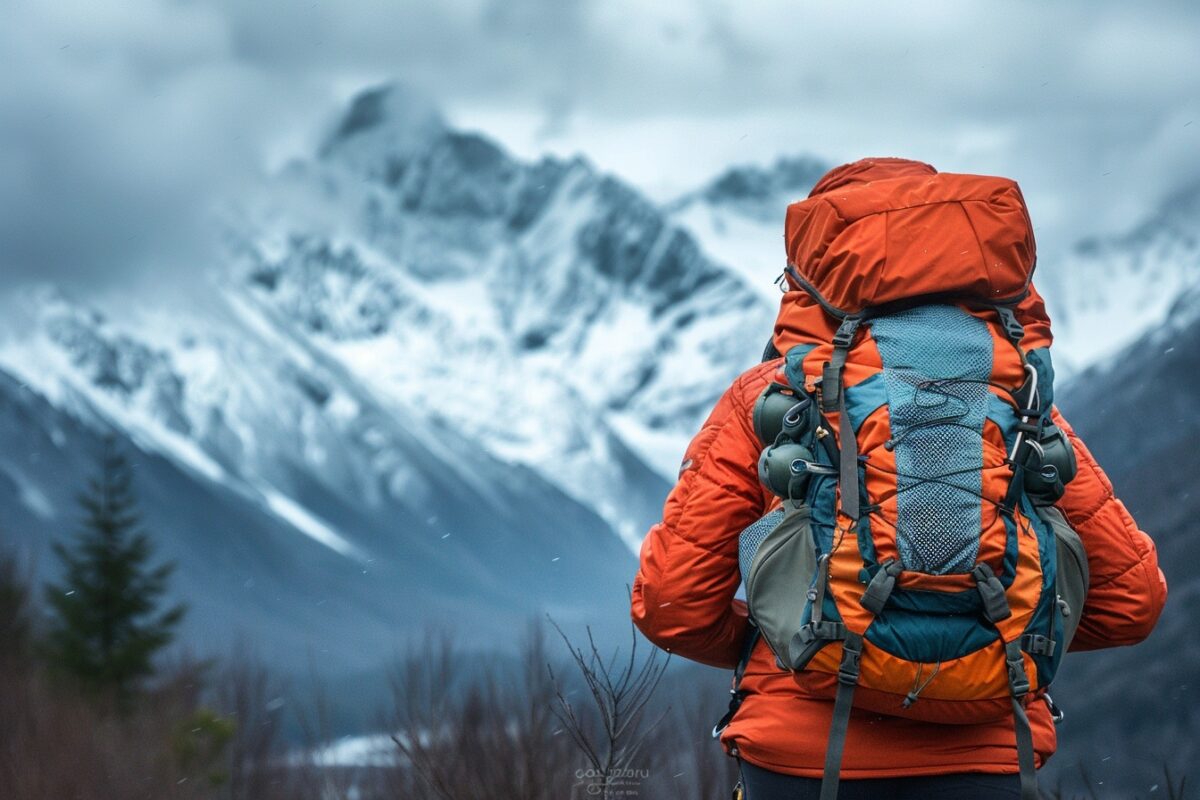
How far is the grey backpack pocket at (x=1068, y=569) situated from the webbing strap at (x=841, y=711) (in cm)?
38

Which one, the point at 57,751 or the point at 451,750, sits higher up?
the point at 57,751

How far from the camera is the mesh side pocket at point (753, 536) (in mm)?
2557

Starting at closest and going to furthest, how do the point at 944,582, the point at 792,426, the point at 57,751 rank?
1. the point at 944,582
2. the point at 792,426
3. the point at 57,751

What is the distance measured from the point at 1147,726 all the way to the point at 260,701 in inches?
2052

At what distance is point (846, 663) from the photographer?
95.1 inches

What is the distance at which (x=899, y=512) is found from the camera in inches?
94.2

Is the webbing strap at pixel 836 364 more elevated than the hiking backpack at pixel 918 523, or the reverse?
the webbing strap at pixel 836 364

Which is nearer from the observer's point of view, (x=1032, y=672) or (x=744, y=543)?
(x=1032, y=672)

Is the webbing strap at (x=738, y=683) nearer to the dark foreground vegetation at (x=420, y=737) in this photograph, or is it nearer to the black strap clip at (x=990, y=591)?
the black strap clip at (x=990, y=591)

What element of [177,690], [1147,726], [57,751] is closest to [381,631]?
[1147,726]

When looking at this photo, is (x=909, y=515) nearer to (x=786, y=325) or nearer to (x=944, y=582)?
(x=944, y=582)

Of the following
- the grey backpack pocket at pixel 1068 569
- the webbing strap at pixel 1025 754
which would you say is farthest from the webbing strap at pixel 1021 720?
the grey backpack pocket at pixel 1068 569

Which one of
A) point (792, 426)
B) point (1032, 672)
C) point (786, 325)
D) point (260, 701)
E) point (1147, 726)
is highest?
point (1147, 726)

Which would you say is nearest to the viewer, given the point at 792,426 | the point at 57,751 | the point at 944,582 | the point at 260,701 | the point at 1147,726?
the point at 944,582
